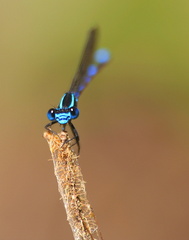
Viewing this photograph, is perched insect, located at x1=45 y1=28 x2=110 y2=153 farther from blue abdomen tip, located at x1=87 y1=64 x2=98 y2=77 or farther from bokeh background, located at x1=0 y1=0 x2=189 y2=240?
bokeh background, located at x1=0 y1=0 x2=189 y2=240

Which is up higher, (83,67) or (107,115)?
(107,115)

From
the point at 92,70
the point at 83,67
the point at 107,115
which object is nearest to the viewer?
the point at 83,67

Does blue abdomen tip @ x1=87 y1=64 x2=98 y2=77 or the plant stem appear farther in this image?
blue abdomen tip @ x1=87 y1=64 x2=98 y2=77

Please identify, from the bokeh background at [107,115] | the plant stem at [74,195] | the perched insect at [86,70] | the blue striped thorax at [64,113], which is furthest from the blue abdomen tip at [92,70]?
the plant stem at [74,195]

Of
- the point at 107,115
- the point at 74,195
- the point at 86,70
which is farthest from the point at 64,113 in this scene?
the point at 107,115

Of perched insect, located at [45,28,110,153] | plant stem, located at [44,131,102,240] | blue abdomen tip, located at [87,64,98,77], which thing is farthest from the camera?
blue abdomen tip, located at [87,64,98,77]

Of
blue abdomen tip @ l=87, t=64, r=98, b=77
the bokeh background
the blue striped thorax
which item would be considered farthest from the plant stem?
the bokeh background

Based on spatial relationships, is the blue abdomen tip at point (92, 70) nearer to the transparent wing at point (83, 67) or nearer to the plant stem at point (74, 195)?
the transparent wing at point (83, 67)

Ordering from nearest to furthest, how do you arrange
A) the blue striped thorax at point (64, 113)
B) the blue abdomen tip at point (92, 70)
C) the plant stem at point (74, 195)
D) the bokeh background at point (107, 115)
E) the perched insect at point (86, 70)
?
the plant stem at point (74, 195) → the blue striped thorax at point (64, 113) → the perched insect at point (86, 70) → the blue abdomen tip at point (92, 70) → the bokeh background at point (107, 115)

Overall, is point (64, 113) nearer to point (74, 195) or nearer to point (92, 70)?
point (74, 195)
